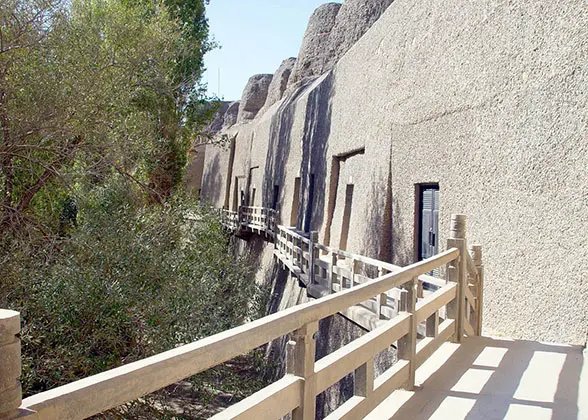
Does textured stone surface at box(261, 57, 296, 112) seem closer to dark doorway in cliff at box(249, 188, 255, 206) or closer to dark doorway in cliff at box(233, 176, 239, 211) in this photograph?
dark doorway in cliff at box(233, 176, 239, 211)

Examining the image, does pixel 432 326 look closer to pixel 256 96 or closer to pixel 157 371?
pixel 157 371

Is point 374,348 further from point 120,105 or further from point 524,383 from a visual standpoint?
point 120,105

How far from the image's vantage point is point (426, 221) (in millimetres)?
9539

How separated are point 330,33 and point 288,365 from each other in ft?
82.8

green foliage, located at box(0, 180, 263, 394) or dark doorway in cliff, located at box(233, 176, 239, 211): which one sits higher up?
dark doorway in cliff, located at box(233, 176, 239, 211)

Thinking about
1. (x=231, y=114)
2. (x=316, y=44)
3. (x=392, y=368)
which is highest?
(x=316, y=44)

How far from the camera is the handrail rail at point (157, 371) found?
1559 millimetres

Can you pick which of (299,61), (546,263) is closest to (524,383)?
(546,263)

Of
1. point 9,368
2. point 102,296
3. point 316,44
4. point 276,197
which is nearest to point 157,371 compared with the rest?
point 9,368

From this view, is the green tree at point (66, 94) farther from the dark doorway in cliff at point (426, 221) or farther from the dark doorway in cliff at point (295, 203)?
the dark doorway in cliff at point (295, 203)

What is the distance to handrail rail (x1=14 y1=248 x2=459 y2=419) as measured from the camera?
156 centimetres

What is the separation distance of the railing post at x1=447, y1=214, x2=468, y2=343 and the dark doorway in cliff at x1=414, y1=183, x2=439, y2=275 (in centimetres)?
342

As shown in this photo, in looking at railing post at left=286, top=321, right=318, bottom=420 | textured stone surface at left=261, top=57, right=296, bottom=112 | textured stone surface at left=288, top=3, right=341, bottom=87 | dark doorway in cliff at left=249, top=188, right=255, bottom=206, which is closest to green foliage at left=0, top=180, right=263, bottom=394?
railing post at left=286, top=321, right=318, bottom=420

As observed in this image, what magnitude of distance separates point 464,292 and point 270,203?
57.9ft
